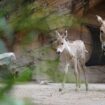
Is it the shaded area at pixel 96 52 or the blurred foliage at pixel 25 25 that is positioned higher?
the blurred foliage at pixel 25 25

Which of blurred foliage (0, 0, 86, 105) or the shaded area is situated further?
the shaded area

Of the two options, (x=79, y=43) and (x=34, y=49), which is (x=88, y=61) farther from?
(x=34, y=49)

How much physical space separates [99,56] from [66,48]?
129 inches

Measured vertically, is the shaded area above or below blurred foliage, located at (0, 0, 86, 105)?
below

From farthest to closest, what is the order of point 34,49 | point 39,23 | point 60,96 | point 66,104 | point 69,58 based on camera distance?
point 69,58 < point 60,96 < point 66,104 < point 34,49 < point 39,23

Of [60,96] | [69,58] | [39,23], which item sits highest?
[39,23]

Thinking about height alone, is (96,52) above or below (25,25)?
below

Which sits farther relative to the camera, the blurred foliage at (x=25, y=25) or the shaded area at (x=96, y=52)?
the shaded area at (x=96, y=52)

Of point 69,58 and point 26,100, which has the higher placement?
point 26,100

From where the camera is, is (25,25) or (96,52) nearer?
(25,25)

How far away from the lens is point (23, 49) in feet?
2.88

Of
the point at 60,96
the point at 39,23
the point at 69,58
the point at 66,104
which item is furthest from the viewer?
the point at 69,58

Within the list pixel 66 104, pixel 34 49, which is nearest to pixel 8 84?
pixel 34 49

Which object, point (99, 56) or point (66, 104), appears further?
point (99, 56)
